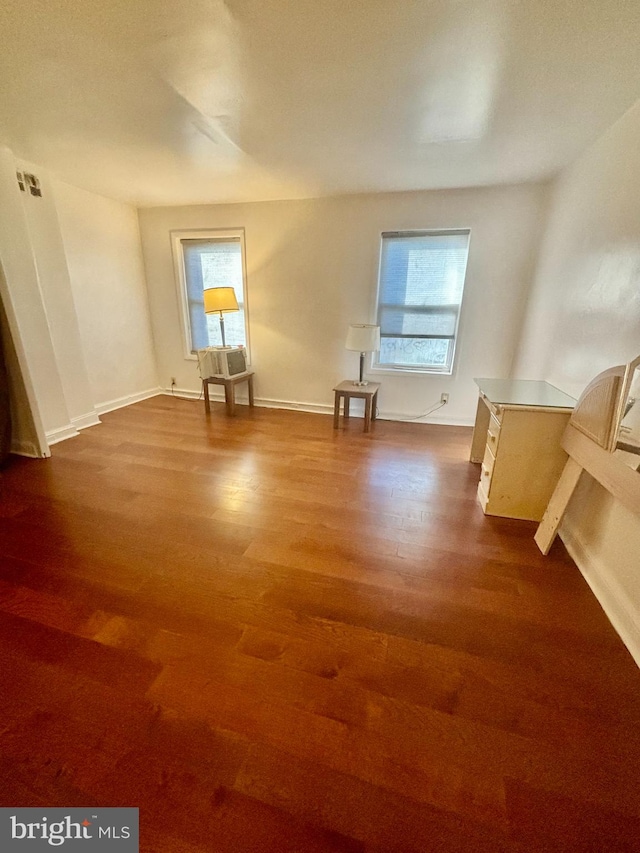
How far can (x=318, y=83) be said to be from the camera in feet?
5.46

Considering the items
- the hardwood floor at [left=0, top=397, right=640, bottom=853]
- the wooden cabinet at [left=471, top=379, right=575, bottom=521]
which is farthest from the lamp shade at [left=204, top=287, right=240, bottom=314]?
the wooden cabinet at [left=471, top=379, right=575, bottom=521]

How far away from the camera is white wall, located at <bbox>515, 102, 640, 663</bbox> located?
1.40 metres

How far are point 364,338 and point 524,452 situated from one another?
1.85 metres

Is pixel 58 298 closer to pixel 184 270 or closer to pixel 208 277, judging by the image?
pixel 184 270

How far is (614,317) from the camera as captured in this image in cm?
178

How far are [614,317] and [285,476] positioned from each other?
2283 mm

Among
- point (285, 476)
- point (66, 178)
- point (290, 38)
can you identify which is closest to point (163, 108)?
point (290, 38)

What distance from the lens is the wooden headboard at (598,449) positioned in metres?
1.32

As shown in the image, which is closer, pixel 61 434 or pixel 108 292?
pixel 61 434

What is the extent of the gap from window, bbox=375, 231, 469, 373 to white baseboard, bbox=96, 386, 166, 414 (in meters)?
3.29

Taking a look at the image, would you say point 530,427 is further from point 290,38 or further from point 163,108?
point 163,108

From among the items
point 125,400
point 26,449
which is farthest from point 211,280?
point 26,449

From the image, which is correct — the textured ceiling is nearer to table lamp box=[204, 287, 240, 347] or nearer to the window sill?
table lamp box=[204, 287, 240, 347]

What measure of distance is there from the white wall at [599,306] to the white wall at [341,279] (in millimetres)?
492
